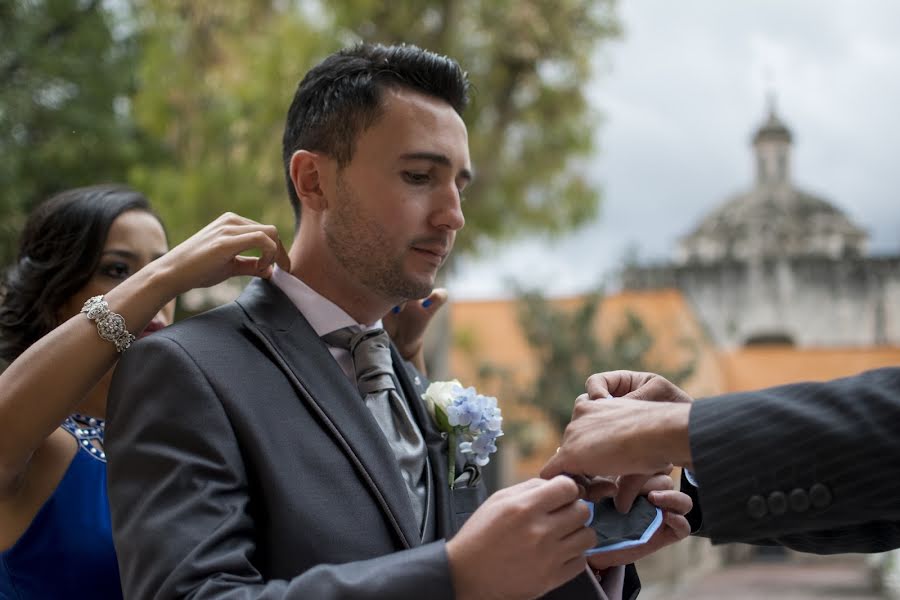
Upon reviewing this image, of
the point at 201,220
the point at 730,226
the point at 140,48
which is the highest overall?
the point at 140,48

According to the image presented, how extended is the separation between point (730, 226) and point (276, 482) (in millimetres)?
44375

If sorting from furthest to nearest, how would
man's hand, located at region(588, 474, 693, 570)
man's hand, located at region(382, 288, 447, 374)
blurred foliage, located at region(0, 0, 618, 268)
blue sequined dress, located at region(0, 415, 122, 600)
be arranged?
blurred foliage, located at region(0, 0, 618, 268)
man's hand, located at region(382, 288, 447, 374)
blue sequined dress, located at region(0, 415, 122, 600)
man's hand, located at region(588, 474, 693, 570)

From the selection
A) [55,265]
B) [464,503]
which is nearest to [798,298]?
[55,265]

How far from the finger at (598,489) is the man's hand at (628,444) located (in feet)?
0.37

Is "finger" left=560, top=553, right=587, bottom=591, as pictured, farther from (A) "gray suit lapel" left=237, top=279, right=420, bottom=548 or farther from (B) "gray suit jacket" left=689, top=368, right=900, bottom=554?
(A) "gray suit lapel" left=237, top=279, right=420, bottom=548

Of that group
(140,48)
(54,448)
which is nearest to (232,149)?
(140,48)

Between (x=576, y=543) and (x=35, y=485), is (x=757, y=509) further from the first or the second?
(x=35, y=485)

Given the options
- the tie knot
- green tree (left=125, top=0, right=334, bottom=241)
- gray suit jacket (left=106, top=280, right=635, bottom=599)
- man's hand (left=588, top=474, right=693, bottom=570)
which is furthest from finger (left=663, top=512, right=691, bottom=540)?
green tree (left=125, top=0, right=334, bottom=241)

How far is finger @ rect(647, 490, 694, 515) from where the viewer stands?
239 cm

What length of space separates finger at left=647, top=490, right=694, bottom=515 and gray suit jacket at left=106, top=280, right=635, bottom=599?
338 mm

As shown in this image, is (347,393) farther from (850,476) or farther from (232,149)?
(232,149)

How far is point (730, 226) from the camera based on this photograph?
1756 inches

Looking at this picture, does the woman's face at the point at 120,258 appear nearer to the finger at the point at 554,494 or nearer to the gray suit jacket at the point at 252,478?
the gray suit jacket at the point at 252,478

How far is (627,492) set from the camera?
2.32 m
